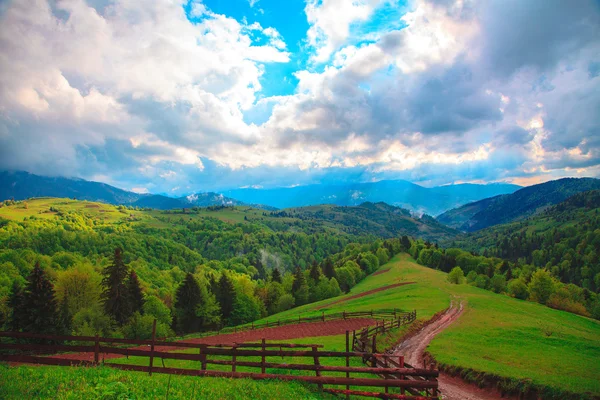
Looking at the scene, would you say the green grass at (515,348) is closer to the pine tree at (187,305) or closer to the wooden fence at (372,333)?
the wooden fence at (372,333)

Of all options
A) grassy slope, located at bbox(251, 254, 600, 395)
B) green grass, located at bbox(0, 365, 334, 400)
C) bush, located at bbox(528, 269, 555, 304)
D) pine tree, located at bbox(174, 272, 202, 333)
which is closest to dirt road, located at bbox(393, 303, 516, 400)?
grassy slope, located at bbox(251, 254, 600, 395)

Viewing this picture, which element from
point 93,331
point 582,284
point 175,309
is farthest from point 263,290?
point 582,284

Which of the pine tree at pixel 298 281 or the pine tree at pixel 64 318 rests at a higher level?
the pine tree at pixel 298 281

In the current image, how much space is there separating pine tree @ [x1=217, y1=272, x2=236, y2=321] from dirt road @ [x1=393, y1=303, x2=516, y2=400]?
176 feet

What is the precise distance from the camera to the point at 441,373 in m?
26.6

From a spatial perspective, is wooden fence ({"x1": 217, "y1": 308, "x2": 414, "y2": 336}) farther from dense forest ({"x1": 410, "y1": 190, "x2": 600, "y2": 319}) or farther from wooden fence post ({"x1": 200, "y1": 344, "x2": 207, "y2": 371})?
dense forest ({"x1": 410, "y1": 190, "x2": 600, "y2": 319})

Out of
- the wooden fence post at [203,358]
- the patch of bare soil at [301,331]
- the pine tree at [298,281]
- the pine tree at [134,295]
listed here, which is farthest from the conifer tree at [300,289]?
the wooden fence post at [203,358]

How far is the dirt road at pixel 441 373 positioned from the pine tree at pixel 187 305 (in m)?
53.5

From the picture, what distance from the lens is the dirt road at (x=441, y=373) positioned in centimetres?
2263

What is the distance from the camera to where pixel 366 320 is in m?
49.5

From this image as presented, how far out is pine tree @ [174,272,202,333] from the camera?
239 ft

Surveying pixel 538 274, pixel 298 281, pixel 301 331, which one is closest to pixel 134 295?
pixel 301 331

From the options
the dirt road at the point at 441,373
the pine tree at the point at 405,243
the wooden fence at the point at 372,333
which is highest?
the pine tree at the point at 405,243

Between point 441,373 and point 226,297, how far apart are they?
65.5 m
